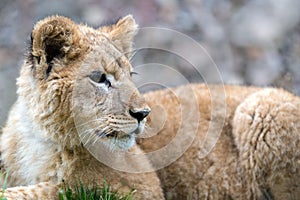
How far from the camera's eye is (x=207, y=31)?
→ 1266 cm

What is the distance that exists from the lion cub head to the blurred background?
15.3 feet

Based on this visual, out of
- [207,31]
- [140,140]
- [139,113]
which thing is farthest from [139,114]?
[207,31]

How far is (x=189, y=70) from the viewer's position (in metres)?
11.6

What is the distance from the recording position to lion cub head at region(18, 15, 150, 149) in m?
6.02

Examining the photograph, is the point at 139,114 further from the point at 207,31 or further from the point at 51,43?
the point at 207,31

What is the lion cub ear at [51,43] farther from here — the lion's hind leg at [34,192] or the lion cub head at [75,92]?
the lion's hind leg at [34,192]

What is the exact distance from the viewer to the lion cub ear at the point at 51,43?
6.00 m

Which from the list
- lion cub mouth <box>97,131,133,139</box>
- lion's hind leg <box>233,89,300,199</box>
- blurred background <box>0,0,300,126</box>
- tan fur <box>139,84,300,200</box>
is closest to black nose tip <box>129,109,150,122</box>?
lion cub mouth <box>97,131,133,139</box>

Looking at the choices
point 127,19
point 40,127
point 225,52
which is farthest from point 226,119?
point 225,52

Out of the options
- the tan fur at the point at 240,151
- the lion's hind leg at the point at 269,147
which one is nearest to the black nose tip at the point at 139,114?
the tan fur at the point at 240,151

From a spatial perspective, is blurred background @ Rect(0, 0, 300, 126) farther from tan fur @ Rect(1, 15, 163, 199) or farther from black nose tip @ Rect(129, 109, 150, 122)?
black nose tip @ Rect(129, 109, 150, 122)

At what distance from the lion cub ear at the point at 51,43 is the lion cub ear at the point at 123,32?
65 centimetres

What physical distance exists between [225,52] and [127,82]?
6.44 m

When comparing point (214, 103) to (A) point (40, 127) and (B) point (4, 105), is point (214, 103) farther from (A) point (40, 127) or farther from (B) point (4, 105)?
(B) point (4, 105)
